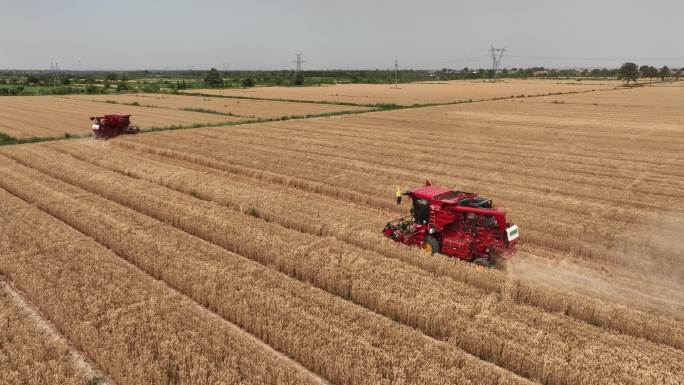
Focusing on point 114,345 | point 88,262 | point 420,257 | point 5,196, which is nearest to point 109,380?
point 114,345

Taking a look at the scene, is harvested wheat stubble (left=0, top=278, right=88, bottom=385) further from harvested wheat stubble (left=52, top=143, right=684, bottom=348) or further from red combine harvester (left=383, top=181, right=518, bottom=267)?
red combine harvester (left=383, top=181, right=518, bottom=267)

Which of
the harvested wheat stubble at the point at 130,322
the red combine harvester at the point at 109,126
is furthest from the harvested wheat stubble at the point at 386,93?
the harvested wheat stubble at the point at 130,322

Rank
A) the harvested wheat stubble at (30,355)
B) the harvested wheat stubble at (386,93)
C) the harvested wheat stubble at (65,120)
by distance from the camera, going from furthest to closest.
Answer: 1. the harvested wheat stubble at (386,93)
2. the harvested wheat stubble at (65,120)
3. the harvested wheat stubble at (30,355)

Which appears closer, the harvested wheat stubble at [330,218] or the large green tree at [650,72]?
the harvested wheat stubble at [330,218]

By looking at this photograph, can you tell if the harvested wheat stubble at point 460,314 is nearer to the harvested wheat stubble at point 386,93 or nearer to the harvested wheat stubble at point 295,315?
the harvested wheat stubble at point 295,315

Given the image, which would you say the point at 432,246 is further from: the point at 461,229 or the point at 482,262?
the point at 482,262

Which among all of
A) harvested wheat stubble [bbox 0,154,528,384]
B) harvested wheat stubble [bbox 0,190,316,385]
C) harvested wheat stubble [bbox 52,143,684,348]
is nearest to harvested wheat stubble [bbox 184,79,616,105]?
harvested wheat stubble [bbox 52,143,684,348]

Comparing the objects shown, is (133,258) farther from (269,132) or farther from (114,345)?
(269,132)
